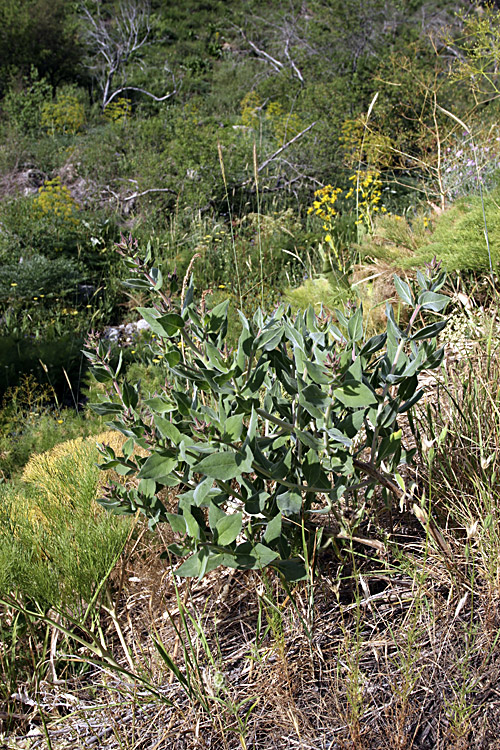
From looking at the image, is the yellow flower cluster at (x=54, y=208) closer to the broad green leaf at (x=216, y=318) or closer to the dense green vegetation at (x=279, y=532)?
the dense green vegetation at (x=279, y=532)

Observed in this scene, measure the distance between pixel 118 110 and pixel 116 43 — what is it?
14.0ft

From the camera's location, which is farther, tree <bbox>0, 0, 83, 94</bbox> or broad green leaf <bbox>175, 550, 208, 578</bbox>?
tree <bbox>0, 0, 83, 94</bbox>

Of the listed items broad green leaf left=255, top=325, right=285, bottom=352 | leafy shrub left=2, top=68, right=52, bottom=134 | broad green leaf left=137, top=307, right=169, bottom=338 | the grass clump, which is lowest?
the grass clump

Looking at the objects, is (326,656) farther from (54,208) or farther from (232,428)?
(54,208)

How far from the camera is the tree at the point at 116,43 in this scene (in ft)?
40.7

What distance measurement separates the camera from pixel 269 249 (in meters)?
5.38

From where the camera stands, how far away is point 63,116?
34.3ft

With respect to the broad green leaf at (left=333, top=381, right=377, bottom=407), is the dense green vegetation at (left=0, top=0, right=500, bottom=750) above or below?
below

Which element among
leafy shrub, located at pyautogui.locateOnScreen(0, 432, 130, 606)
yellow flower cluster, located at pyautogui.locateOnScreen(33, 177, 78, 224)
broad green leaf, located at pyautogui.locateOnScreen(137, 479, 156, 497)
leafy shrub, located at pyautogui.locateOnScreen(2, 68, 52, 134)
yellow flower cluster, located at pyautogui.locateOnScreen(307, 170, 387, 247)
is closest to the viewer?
broad green leaf, located at pyautogui.locateOnScreen(137, 479, 156, 497)

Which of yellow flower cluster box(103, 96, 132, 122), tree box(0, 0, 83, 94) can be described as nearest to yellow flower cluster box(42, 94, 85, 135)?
yellow flower cluster box(103, 96, 132, 122)

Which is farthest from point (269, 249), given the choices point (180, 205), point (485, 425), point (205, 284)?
point (485, 425)

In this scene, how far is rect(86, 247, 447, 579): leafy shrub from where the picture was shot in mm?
1025

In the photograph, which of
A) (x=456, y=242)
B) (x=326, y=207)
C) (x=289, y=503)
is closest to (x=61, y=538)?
(x=289, y=503)

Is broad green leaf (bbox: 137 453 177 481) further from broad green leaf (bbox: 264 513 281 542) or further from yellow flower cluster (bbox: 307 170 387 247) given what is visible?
yellow flower cluster (bbox: 307 170 387 247)
